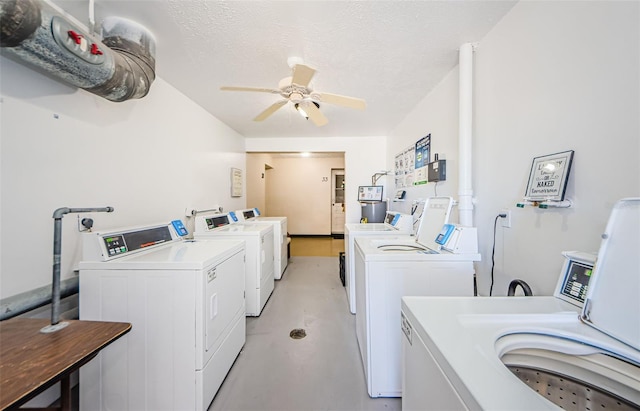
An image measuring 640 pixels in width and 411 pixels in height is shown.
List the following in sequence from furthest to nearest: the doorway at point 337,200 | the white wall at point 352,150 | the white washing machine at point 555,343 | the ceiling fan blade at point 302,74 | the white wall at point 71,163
Answer: 1. the doorway at point 337,200
2. the white wall at point 352,150
3. the ceiling fan blade at point 302,74
4. the white wall at point 71,163
5. the white washing machine at point 555,343

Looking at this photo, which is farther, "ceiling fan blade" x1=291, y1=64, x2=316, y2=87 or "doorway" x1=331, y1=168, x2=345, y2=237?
"doorway" x1=331, y1=168, x2=345, y2=237

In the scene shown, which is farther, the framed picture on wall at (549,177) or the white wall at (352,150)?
the white wall at (352,150)

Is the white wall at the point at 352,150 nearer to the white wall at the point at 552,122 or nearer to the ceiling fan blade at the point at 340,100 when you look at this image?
the ceiling fan blade at the point at 340,100

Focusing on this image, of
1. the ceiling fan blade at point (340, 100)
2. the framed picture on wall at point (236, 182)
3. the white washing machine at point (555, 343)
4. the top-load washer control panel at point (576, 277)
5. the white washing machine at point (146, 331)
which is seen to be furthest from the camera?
the framed picture on wall at point (236, 182)

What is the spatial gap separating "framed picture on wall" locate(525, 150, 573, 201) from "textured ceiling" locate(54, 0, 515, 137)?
0.93 meters

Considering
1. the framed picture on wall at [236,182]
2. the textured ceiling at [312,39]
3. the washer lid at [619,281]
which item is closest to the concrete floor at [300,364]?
the washer lid at [619,281]

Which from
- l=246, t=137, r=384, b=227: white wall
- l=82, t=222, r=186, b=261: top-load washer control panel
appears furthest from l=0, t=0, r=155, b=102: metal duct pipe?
l=246, t=137, r=384, b=227: white wall

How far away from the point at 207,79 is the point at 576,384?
9.41ft

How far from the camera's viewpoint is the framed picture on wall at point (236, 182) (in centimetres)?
376

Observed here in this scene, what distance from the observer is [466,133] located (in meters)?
1.66

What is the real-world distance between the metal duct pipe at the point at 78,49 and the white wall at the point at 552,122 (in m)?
2.21

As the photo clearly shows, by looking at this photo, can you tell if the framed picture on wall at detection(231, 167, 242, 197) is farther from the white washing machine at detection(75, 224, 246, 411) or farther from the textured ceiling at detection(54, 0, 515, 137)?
the white washing machine at detection(75, 224, 246, 411)

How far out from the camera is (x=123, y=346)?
1.28 meters

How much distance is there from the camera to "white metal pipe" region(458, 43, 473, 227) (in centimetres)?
166
